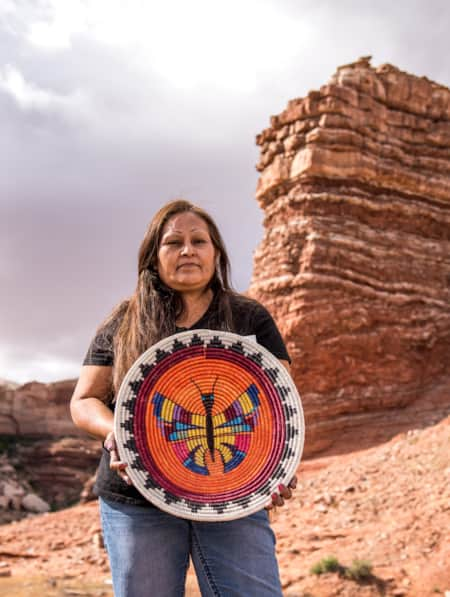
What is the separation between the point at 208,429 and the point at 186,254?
2.52ft

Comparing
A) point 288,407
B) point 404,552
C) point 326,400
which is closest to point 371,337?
point 326,400

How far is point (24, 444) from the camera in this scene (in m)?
33.8

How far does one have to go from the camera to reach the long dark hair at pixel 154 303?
2.50m

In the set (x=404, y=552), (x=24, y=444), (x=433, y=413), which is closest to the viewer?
(x=404, y=552)

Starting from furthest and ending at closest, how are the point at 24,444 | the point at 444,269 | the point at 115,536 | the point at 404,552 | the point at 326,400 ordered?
the point at 24,444
the point at 444,269
the point at 326,400
the point at 404,552
the point at 115,536

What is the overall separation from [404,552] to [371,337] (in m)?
7.17

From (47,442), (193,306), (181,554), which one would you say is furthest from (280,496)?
(47,442)

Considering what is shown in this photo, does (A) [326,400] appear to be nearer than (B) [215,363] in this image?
No

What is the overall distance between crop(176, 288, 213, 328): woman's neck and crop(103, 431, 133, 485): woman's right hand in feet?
2.00

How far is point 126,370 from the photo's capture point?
2.47m

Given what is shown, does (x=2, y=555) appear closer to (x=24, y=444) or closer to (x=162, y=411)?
(x=162, y=411)

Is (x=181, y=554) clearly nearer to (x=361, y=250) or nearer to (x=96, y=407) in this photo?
(x=96, y=407)

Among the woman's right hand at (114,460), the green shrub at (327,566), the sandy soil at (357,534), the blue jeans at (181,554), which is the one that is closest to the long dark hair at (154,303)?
the woman's right hand at (114,460)

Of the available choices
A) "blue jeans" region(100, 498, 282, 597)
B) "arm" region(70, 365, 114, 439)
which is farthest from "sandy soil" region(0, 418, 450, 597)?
"arm" region(70, 365, 114, 439)
